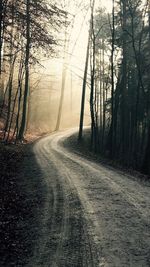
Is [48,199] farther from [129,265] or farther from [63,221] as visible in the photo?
[129,265]

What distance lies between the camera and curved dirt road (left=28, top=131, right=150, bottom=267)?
7395 millimetres

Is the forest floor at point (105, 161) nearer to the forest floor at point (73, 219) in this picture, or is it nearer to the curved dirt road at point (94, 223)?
the forest floor at point (73, 219)

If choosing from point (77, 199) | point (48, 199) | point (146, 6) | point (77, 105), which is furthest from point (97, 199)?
point (77, 105)

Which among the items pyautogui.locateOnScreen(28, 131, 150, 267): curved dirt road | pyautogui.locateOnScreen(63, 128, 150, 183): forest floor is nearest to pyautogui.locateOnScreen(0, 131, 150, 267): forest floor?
pyautogui.locateOnScreen(28, 131, 150, 267): curved dirt road

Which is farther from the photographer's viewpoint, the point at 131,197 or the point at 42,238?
the point at 131,197

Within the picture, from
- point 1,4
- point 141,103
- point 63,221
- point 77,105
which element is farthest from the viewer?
point 77,105

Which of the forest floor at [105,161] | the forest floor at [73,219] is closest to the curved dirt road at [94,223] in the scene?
the forest floor at [73,219]

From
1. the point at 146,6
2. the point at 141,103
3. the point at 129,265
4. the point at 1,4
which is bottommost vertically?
the point at 129,265

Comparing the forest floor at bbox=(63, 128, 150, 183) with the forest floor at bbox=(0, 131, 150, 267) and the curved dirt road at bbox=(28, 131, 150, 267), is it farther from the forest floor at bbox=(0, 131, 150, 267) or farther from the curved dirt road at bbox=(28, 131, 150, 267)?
the curved dirt road at bbox=(28, 131, 150, 267)

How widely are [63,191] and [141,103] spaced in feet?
76.9

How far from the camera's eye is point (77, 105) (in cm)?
8856

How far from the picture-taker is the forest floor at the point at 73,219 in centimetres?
748

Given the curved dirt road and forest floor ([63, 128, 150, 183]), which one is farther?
forest floor ([63, 128, 150, 183])

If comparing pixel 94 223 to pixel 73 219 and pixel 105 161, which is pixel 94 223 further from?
pixel 105 161
